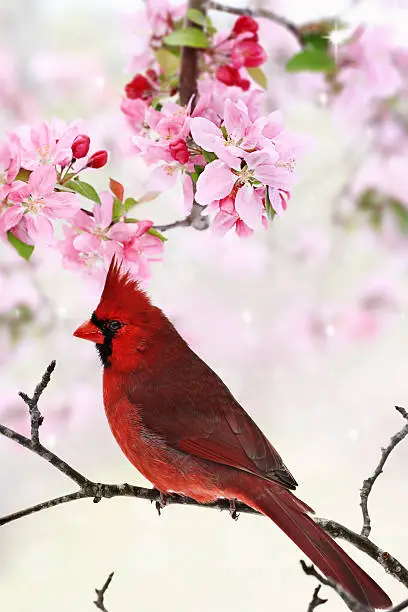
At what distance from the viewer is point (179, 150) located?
36.0 inches

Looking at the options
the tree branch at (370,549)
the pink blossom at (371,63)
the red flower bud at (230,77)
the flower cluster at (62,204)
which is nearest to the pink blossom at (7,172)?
the flower cluster at (62,204)

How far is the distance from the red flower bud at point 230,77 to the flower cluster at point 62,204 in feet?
0.75

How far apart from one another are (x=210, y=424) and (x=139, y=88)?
0.53 m

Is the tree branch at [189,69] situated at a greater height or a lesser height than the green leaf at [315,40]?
lesser

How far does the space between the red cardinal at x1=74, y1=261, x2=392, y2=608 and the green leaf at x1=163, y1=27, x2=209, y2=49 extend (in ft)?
1.18

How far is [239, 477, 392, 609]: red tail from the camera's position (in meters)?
0.71

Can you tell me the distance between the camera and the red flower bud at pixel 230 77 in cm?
113

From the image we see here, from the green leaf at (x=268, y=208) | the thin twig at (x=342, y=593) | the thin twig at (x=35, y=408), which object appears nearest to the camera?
the thin twig at (x=342, y=593)

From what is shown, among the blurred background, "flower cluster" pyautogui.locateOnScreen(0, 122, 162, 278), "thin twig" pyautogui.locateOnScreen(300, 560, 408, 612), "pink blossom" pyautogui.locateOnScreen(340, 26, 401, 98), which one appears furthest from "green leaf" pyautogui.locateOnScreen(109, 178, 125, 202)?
the blurred background

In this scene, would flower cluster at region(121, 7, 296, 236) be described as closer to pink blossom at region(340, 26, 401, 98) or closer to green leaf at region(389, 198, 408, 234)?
pink blossom at region(340, 26, 401, 98)

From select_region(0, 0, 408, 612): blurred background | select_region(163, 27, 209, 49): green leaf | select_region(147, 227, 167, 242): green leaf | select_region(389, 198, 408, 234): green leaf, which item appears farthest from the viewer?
select_region(0, 0, 408, 612): blurred background

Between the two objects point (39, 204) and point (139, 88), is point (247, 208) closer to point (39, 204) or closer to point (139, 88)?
point (39, 204)

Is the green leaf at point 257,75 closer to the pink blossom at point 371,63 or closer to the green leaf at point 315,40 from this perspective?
the green leaf at point 315,40

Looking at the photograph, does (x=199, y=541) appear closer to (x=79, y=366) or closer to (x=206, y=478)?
(x=79, y=366)
